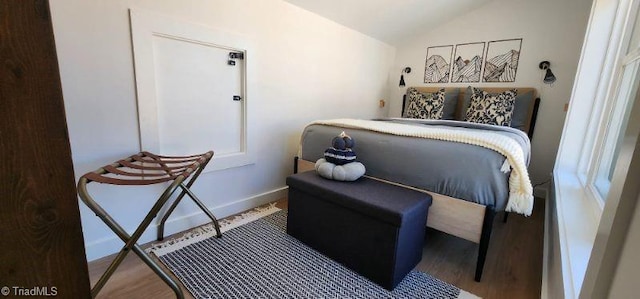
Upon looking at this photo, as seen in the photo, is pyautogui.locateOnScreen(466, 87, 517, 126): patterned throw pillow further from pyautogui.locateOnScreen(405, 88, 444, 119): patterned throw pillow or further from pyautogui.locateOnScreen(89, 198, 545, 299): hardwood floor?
pyautogui.locateOnScreen(89, 198, 545, 299): hardwood floor

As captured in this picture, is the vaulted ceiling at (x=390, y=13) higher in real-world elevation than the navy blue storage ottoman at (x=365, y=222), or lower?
higher

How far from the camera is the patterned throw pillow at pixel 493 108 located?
8.32 ft

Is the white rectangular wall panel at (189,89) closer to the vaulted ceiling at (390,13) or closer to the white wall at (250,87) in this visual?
the white wall at (250,87)

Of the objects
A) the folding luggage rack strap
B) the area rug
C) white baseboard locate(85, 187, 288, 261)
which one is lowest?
the area rug

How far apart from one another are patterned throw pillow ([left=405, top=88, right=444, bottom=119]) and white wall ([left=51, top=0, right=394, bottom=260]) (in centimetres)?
55

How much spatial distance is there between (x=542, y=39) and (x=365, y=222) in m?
2.84

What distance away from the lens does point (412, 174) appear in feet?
4.94

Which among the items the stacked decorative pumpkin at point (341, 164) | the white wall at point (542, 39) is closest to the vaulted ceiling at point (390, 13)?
the white wall at point (542, 39)

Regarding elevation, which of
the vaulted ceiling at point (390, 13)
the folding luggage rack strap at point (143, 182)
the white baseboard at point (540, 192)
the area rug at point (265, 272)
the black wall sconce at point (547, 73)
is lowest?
the area rug at point (265, 272)

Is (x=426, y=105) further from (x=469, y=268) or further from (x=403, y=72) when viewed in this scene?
(x=469, y=268)

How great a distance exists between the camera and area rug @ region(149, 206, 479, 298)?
1268mm

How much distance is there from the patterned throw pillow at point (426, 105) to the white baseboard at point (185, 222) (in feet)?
5.81

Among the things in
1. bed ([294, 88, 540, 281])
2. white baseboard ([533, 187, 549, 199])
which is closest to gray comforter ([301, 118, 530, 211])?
bed ([294, 88, 540, 281])

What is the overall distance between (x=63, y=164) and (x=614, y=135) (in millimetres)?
2373
